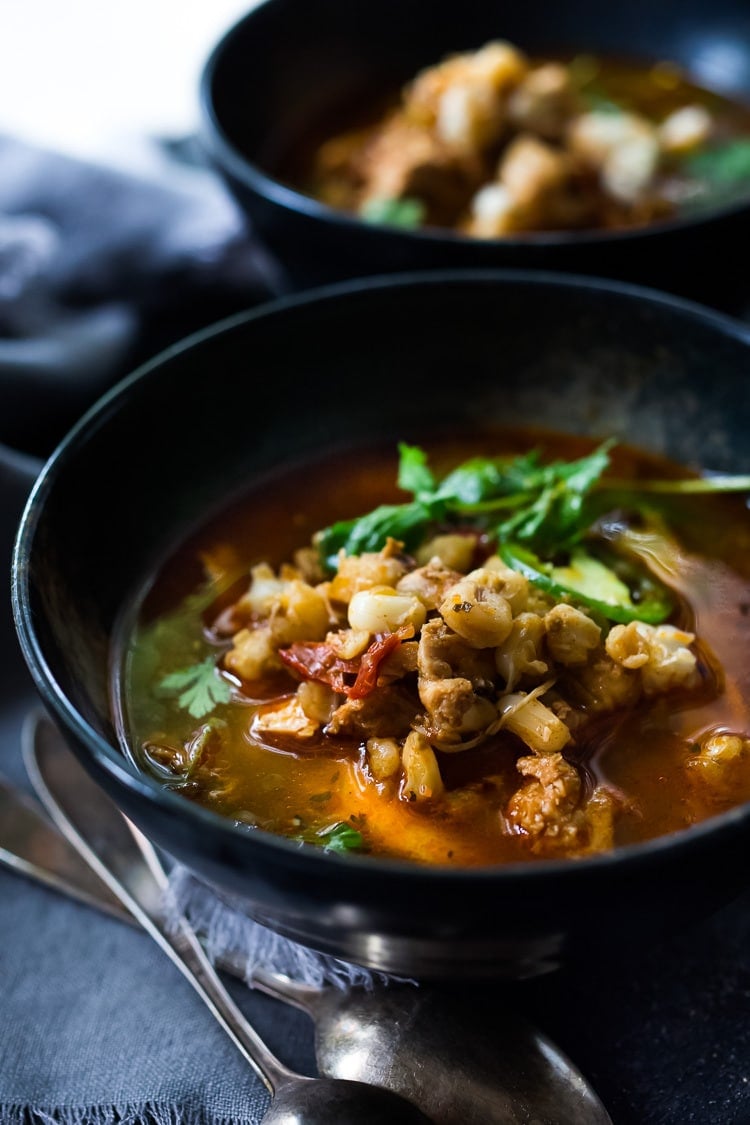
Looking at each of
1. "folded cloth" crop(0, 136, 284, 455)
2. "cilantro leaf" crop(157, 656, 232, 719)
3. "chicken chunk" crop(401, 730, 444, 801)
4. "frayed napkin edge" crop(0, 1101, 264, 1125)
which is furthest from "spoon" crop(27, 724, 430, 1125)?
"folded cloth" crop(0, 136, 284, 455)

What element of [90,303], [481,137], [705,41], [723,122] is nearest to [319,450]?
[90,303]

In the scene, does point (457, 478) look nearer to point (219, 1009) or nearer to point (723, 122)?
Answer: point (219, 1009)

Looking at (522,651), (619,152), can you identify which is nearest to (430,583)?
(522,651)

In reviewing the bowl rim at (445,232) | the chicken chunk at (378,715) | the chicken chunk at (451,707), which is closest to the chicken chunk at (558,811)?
the chicken chunk at (451,707)

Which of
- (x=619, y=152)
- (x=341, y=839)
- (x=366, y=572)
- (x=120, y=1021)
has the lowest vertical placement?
(x=619, y=152)

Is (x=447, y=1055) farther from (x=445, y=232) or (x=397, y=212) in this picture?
(x=397, y=212)

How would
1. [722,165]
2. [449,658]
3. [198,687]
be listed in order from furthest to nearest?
[722,165]
[198,687]
[449,658]

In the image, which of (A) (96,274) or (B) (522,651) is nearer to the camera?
(B) (522,651)

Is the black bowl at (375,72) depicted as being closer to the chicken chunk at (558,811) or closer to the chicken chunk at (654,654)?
the chicken chunk at (654,654)
